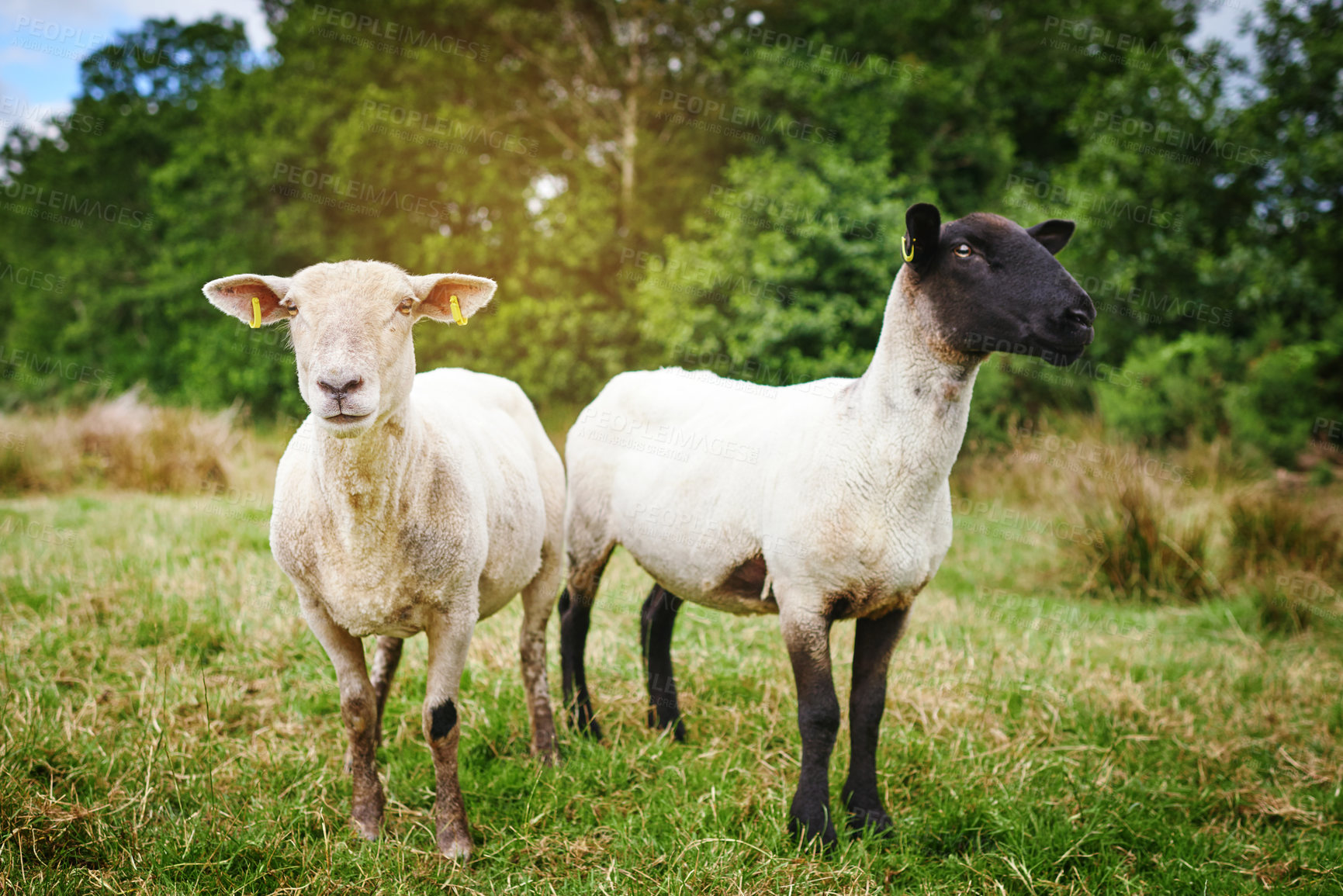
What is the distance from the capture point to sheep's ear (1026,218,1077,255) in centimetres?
352

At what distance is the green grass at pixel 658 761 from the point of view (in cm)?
302

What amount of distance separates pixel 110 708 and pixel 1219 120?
18.1m

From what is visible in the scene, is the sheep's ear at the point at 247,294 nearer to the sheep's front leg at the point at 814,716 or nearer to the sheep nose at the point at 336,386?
the sheep nose at the point at 336,386

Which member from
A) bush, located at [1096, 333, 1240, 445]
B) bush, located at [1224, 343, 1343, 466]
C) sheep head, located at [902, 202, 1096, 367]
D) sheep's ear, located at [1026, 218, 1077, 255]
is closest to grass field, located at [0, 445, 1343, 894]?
sheep head, located at [902, 202, 1096, 367]

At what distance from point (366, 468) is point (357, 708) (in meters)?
1.04

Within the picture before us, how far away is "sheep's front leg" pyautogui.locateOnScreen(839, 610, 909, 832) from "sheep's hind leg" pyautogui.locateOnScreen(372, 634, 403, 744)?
220 cm

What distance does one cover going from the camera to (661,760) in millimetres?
3877

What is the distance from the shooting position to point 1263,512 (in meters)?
7.14

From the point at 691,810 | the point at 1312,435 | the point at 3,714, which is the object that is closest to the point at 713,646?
the point at 691,810

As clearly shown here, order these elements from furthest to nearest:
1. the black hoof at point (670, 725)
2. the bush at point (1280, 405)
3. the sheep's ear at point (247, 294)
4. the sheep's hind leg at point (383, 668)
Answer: the bush at point (1280, 405) → the black hoof at point (670, 725) → the sheep's hind leg at point (383, 668) → the sheep's ear at point (247, 294)

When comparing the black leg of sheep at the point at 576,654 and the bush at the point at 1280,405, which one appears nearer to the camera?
the black leg of sheep at the point at 576,654

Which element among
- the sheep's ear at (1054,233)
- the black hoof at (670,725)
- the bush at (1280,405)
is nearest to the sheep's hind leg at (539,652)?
the black hoof at (670,725)

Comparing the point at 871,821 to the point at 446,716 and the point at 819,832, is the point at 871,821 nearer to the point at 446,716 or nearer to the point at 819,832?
the point at 819,832

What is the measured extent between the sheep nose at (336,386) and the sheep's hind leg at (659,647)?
2375 mm
